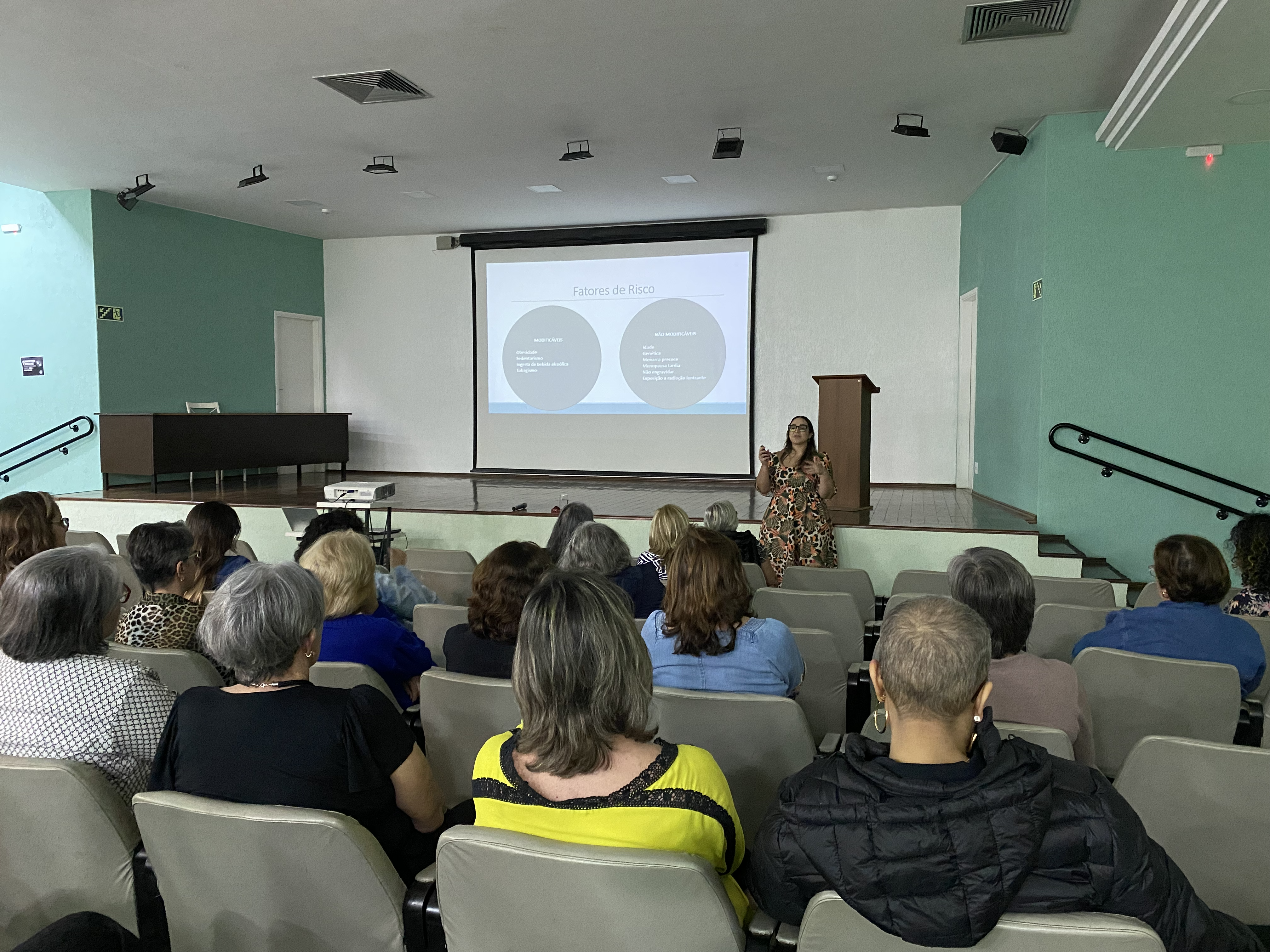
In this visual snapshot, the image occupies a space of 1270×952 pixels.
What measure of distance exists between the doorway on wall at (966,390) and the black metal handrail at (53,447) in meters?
9.33

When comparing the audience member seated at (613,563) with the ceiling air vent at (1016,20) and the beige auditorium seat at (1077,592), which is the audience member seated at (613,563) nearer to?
the beige auditorium seat at (1077,592)

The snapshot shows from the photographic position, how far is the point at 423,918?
151 centimetres

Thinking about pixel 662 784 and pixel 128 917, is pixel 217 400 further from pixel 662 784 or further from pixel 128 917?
pixel 662 784

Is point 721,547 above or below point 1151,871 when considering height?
above

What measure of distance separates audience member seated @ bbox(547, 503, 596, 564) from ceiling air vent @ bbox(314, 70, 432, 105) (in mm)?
3589

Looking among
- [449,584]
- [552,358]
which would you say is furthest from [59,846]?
[552,358]

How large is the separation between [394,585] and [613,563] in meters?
0.90

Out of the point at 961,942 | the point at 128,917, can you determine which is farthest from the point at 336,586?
the point at 961,942

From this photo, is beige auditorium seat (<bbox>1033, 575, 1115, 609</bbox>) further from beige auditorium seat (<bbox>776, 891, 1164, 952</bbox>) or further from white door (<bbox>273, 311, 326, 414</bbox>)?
white door (<bbox>273, 311, 326, 414</bbox>)

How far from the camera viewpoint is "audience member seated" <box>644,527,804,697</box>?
230cm

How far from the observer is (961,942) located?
46.4 inches

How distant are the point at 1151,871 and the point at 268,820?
1.28 meters

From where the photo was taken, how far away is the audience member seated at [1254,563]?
325cm

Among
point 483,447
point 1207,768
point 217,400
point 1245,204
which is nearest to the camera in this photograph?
point 1207,768
